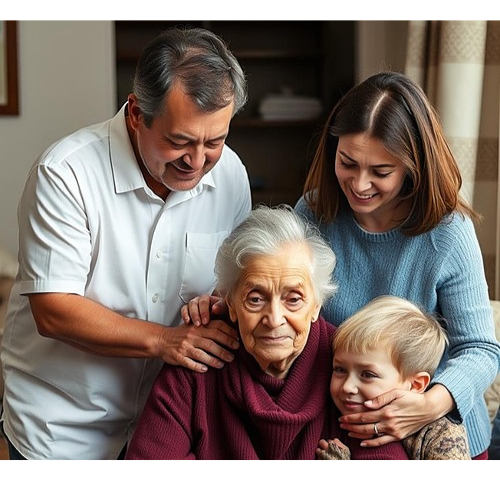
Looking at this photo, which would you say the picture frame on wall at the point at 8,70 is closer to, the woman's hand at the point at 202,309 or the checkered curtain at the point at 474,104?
the checkered curtain at the point at 474,104

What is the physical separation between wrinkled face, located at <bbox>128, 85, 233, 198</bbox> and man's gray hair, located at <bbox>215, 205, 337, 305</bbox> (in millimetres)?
151

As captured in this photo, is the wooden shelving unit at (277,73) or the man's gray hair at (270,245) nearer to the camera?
the man's gray hair at (270,245)

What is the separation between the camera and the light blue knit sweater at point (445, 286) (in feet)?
6.21

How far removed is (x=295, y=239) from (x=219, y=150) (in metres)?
0.24

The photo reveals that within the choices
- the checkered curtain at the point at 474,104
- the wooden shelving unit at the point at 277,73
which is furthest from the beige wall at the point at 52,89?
the checkered curtain at the point at 474,104

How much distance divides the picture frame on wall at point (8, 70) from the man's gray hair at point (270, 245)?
353 centimetres

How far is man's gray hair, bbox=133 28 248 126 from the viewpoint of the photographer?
176cm

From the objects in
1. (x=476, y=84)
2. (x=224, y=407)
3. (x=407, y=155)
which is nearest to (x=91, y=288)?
(x=224, y=407)

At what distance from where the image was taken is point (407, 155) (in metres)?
1.86

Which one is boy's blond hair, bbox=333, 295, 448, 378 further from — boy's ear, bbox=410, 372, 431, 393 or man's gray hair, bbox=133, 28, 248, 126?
man's gray hair, bbox=133, 28, 248, 126

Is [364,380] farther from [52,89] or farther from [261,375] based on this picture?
[52,89]

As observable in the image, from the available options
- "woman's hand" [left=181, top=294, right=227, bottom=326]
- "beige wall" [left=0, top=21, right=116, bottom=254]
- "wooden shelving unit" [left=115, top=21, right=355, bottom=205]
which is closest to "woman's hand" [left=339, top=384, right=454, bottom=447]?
"woman's hand" [left=181, top=294, right=227, bottom=326]

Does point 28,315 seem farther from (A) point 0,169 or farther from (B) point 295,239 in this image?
(A) point 0,169

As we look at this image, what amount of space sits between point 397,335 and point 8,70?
3813mm
